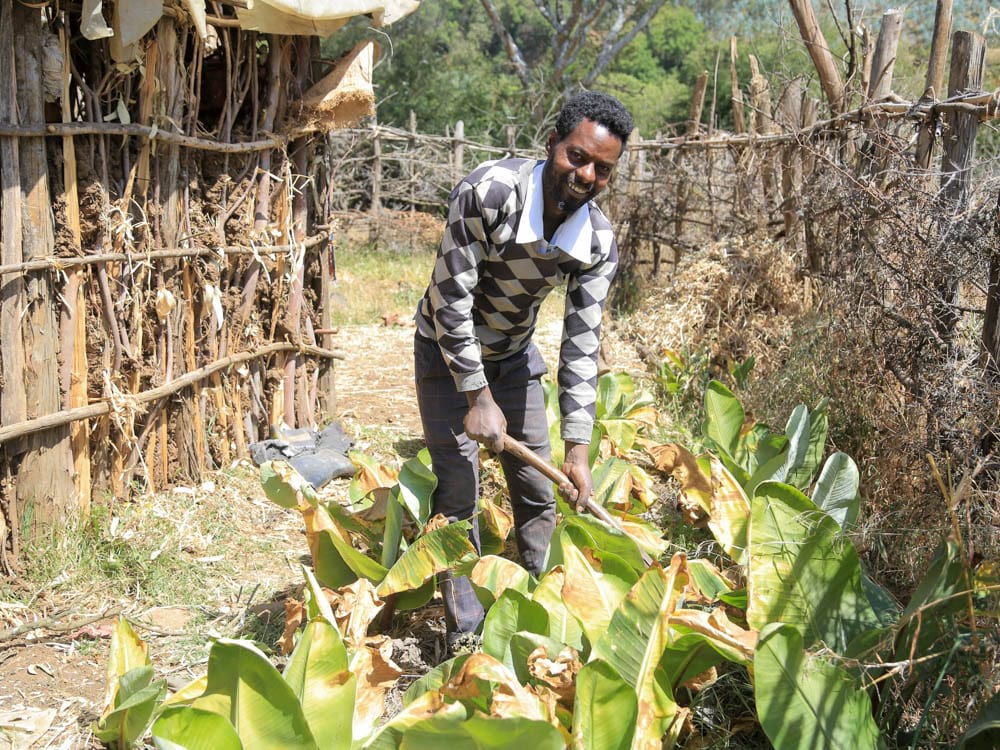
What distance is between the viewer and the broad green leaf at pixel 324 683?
234cm

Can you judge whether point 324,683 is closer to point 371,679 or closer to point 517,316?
point 371,679

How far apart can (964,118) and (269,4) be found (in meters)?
2.91

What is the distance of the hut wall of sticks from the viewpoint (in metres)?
3.44

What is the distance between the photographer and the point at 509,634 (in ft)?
8.80

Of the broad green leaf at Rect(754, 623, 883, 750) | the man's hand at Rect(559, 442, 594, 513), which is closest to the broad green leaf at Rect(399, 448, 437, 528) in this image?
the man's hand at Rect(559, 442, 594, 513)

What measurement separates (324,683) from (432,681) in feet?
1.00

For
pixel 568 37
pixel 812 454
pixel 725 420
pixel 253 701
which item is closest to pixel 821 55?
pixel 725 420

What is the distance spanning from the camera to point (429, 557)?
2.95 metres

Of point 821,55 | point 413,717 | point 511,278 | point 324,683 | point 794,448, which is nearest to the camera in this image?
point 413,717

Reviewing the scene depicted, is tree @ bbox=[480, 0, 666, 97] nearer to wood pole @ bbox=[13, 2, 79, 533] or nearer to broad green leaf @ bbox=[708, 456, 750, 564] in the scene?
wood pole @ bbox=[13, 2, 79, 533]

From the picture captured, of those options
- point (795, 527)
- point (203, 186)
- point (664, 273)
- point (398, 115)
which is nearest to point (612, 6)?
point (398, 115)

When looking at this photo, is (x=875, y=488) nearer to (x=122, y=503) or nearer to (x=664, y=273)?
(x=122, y=503)

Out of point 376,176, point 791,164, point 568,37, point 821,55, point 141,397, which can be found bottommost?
point 141,397

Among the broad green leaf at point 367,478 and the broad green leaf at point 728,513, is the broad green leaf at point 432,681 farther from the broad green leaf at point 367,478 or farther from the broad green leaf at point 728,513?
the broad green leaf at point 367,478
